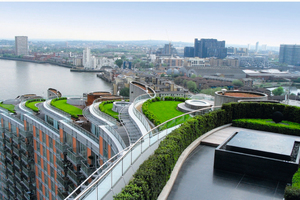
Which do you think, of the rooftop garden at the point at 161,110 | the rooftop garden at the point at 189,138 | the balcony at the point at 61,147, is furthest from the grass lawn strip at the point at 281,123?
the balcony at the point at 61,147

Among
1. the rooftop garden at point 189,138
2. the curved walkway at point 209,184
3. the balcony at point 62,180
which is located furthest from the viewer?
the balcony at point 62,180

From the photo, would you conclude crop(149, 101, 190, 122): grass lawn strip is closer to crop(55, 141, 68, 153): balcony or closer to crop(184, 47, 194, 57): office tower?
crop(55, 141, 68, 153): balcony

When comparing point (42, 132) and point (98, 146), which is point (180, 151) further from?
point (42, 132)

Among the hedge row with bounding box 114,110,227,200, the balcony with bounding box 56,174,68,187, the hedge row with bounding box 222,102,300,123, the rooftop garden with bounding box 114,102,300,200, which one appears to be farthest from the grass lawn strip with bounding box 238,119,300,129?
the balcony with bounding box 56,174,68,187

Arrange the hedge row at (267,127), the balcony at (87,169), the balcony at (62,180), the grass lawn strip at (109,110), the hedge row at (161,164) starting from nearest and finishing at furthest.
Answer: the hedge row at (161,164)
the hedge row at (267,127)
the balcony at (87,169)
the balcony at (62,180)
the grass lawn strip at (109,110)

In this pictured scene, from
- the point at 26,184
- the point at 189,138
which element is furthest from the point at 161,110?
the point at 26,184

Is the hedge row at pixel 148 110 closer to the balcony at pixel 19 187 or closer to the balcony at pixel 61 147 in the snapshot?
A: the balcony at pixel 61 147

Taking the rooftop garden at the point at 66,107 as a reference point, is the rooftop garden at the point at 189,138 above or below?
above

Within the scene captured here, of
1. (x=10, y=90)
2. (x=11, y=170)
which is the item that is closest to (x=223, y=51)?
(x=10, y=90)
